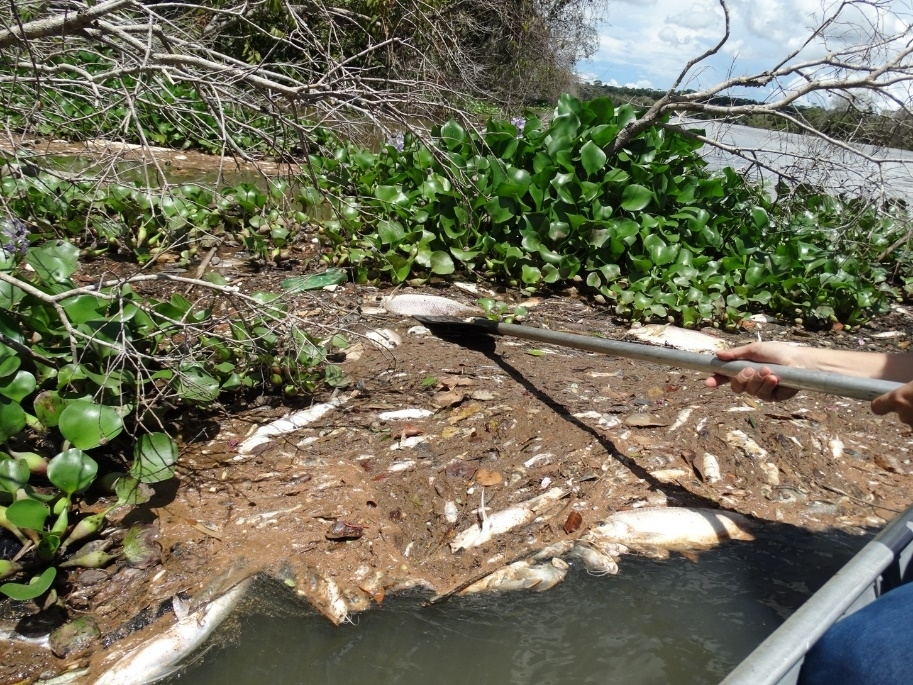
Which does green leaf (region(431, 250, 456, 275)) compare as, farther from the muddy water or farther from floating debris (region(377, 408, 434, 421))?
the muddy water

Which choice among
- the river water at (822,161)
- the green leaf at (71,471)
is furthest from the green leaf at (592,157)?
the green leaf at (71,471)

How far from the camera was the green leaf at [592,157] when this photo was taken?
4.04m

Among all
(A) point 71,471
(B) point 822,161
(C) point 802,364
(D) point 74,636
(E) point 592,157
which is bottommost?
(D) point 74,636

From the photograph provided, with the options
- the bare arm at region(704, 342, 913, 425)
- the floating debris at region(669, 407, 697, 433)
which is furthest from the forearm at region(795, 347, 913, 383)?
the floating debris at region(669, 407, 697, 433)

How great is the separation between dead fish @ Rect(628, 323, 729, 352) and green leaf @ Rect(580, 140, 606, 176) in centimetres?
101

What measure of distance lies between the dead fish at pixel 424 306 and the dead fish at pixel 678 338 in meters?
0.83

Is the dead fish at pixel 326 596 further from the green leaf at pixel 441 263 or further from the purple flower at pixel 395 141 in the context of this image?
the green leaf at pixel 441 263

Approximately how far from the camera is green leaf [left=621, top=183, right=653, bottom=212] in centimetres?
405

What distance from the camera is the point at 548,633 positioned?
6.28 feet

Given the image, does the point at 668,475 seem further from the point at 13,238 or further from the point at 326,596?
the point at 13,238

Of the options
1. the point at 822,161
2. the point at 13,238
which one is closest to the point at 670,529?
the point at 822,161

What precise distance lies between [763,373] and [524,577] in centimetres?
87

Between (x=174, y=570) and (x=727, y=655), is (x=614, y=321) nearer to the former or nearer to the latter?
(x=727, y=655)

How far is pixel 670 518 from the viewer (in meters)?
2.25
